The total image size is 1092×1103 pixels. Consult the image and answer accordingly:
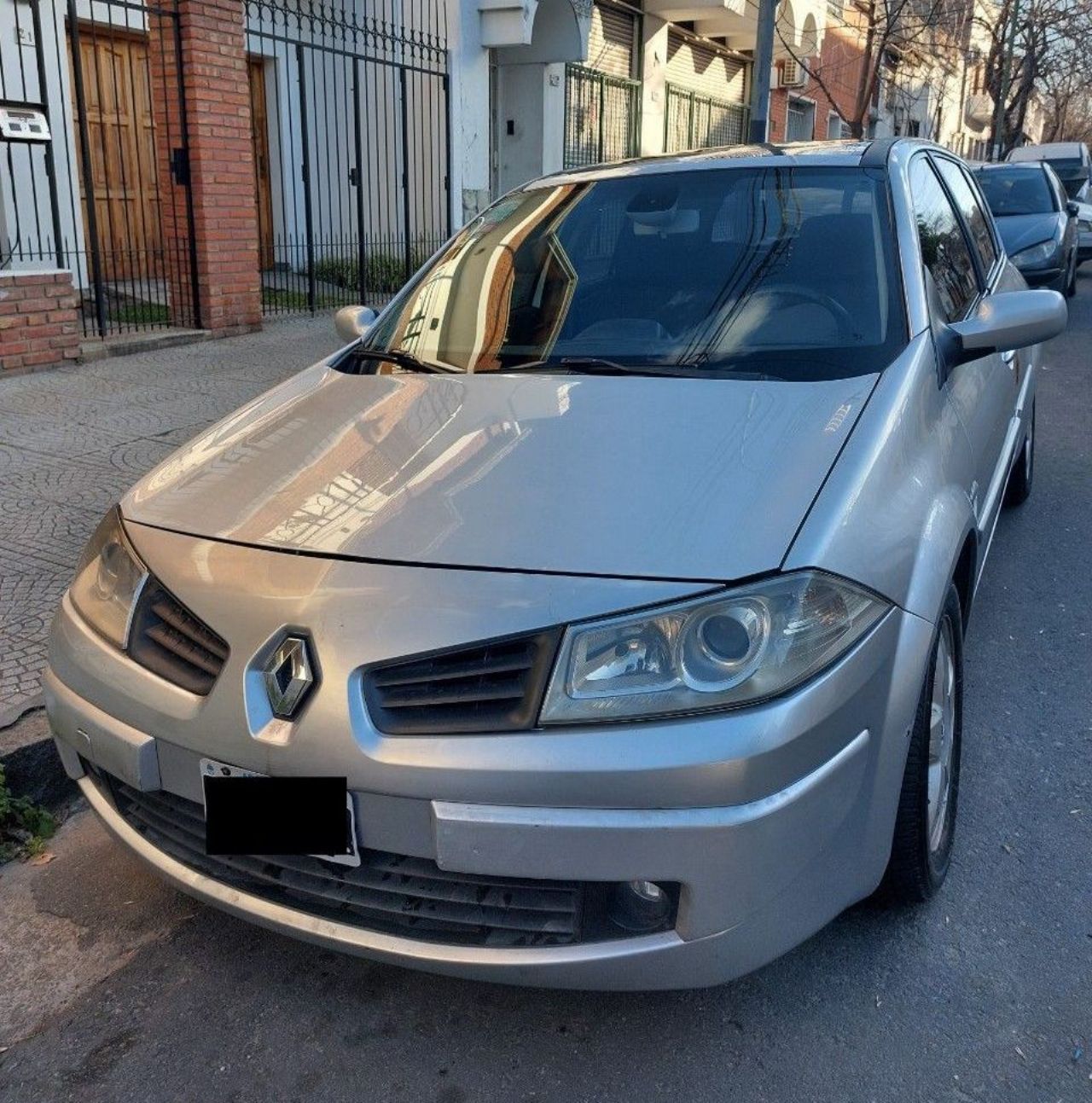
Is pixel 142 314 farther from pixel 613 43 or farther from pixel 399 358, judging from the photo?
pixel 613 43

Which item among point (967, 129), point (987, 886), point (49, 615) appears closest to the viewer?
point (987, 886)

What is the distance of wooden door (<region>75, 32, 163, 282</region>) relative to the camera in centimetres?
1066

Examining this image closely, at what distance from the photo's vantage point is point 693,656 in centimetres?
194

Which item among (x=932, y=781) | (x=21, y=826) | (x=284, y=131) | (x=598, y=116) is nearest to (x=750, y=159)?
(x=932, y=781)

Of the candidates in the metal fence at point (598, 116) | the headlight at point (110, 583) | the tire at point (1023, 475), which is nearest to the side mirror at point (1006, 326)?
the headlight at point (110, 583)

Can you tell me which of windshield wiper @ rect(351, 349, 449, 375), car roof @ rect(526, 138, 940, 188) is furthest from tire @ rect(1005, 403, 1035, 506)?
windshield wiper @ rect(351, 349, 449, 375)

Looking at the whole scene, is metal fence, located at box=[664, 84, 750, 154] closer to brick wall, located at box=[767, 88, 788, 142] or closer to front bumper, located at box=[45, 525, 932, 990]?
brick wall, located at box=[767, 88, 788, 142]

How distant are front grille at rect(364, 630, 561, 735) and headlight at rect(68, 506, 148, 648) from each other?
67cm

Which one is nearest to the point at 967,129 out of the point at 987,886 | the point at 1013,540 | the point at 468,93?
the point at 468,93

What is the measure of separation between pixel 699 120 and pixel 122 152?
486 inches

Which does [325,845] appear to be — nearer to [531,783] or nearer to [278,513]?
[531,783]

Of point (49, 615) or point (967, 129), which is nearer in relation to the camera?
point (49, 615)

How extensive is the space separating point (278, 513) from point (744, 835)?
1.14 meters

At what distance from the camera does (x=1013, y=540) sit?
204 inches
